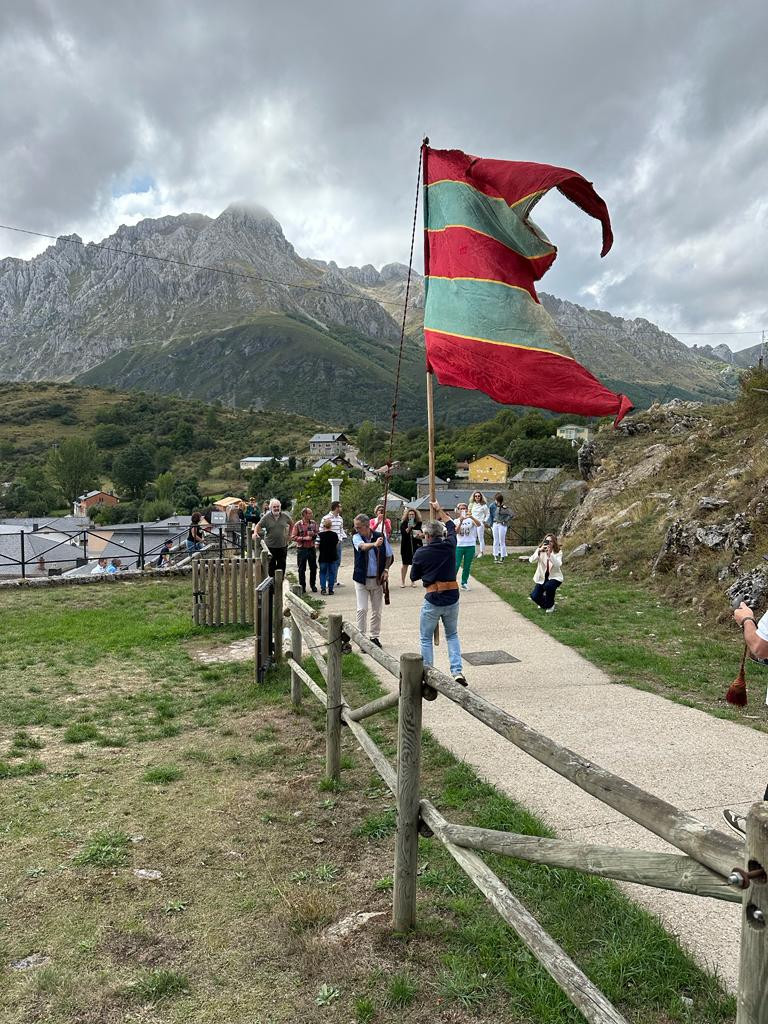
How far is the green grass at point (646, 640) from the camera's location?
695 centimetres

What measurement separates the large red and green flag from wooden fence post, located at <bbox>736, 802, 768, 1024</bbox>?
217 inches

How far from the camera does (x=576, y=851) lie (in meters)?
2.17

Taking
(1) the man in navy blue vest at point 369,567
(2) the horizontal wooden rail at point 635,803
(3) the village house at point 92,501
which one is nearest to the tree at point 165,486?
(3) the village house at point 92,501

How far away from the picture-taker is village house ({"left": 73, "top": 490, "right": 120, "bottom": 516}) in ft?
287

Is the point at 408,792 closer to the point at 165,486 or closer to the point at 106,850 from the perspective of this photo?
the point at 106,850

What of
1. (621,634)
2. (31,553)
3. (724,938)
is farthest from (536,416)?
(724,938)

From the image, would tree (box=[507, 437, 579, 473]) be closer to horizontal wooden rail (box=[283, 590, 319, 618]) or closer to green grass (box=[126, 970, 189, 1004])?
horizontal wooden rail (box=[283, 590, 319, 618])

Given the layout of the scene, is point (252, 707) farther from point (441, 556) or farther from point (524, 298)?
point (524, 298)

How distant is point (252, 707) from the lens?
6949mm

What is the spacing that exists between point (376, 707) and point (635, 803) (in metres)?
2.34

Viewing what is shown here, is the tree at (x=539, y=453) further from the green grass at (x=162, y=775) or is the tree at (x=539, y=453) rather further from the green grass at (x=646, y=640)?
the green grass at (x=162, y=775)

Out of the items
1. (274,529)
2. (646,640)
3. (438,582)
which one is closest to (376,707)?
(438,582)

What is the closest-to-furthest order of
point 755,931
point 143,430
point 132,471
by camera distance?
point 755,931 → point 132,471 → point 143,430

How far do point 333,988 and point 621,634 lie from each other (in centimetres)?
764
